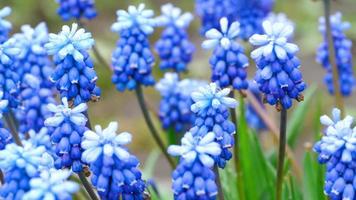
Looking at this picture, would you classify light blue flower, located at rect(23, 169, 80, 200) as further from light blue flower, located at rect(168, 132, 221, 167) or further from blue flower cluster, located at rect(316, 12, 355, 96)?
blue flower cluster, located at rect(316, 12, 355, 96)

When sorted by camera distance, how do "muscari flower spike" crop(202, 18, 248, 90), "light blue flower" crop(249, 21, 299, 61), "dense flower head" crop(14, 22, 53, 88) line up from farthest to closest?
"dense flower head" crop(14, 22, 53, 88) → "muscari flower spike" crop(202, 18, 248, 90) → "light blue flower" crop(249, 21, 299, 61)

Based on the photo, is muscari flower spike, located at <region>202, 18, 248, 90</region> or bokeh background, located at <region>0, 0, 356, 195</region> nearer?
muscari flower spike, located at <region>202, 18, 248, 90</region>

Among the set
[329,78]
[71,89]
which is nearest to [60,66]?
[71,89]

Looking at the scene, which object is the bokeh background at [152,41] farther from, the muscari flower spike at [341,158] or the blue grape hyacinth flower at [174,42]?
the muscari flower spike at [341,158]

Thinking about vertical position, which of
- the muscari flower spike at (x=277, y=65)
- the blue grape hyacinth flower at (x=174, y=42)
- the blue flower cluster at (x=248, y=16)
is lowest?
the muscari flower spike at (x=277, y=65)

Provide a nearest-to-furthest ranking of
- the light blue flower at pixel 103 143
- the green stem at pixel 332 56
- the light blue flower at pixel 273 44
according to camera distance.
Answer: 1. the light blue flower at pixel 103 143
2. the light blue flower at pixel 273 44
3. the green stem at pixel 332 56

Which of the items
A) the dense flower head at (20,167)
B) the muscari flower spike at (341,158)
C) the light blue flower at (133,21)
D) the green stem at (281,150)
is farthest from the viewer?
the light blue flower at (133,21)

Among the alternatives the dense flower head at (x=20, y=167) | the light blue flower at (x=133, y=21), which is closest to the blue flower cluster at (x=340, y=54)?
the light blue flower at (x=133, y=21)

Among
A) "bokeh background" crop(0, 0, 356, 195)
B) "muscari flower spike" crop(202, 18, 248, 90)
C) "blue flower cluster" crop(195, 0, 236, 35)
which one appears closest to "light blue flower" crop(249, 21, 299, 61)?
"muscari flower spike" crop(202, 18, 248, 90)

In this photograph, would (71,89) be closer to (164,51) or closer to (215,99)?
(215,99)
